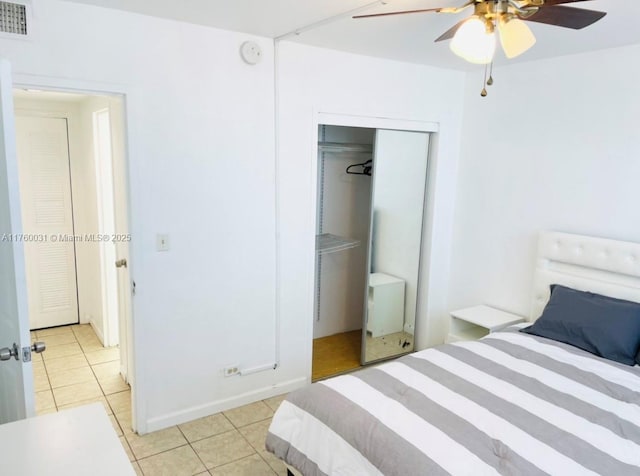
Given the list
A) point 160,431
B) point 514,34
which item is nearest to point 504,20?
point 514,34

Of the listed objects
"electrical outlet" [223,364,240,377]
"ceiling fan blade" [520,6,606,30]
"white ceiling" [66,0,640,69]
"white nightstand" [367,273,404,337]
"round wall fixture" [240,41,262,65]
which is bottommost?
"electrical outlet" [223,364,240,377]

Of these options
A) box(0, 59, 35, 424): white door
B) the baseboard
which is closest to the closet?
the baseboard

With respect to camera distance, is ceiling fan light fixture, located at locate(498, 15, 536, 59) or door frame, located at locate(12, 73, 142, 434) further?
door frame, located at locate(12, 73, 142, 434)

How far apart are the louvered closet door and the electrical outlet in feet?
7.62

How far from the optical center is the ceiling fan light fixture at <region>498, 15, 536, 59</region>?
184 cm

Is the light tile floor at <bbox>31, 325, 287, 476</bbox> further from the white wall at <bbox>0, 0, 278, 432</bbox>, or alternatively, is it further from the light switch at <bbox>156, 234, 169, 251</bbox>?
the light switch at <bbox>156, 234, 169, 251</bbox>

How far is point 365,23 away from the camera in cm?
261

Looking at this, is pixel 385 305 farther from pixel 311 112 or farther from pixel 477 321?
pixel 311 112

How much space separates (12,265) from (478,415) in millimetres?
1957

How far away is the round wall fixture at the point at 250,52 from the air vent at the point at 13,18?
1134mm

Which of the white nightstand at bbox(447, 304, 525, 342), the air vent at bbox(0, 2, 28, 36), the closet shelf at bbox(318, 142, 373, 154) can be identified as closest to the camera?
the air vent at bbox(0, 2, 28, 36)

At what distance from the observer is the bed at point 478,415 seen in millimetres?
1775

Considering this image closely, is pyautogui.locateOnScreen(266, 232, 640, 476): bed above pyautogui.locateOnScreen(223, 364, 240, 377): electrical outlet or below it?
above

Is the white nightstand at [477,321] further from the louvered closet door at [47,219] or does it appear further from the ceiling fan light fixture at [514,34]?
the louvered closet door at [47,219]
